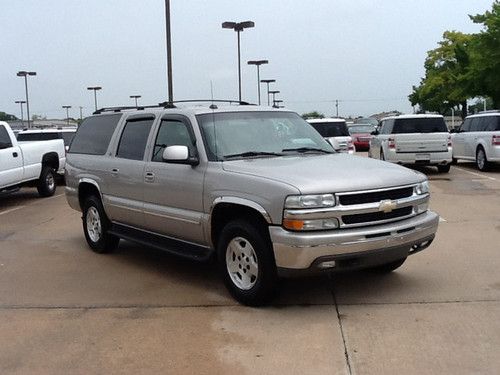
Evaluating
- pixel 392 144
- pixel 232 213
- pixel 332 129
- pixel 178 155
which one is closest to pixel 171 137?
pixel 178 155

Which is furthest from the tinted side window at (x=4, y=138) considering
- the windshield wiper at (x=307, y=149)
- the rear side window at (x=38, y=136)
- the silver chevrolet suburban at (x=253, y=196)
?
the windshield wiper at (x=307, y=149)

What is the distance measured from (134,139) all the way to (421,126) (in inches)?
459

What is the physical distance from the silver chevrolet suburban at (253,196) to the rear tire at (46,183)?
741 cm

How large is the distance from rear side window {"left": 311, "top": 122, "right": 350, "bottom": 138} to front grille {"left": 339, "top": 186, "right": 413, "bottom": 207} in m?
12.9

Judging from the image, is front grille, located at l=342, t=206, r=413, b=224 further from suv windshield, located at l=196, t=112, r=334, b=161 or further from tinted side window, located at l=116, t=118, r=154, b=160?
tinted side window, located at l=116, t=118, r=154, b=160

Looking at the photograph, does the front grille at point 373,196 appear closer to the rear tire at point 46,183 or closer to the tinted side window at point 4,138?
the tinted side window at point 4,138

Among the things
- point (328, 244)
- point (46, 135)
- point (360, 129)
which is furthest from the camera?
point (360, 129)

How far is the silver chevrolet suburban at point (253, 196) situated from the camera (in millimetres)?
4805

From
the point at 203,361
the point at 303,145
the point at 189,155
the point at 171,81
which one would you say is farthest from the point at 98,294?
the point at 171,81

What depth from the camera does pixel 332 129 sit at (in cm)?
1822

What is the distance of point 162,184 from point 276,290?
1781mm

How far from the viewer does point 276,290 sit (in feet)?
17.0

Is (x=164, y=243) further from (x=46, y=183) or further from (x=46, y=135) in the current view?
(x=46, y=135)

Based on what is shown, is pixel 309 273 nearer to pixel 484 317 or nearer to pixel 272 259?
pixel 272 259
